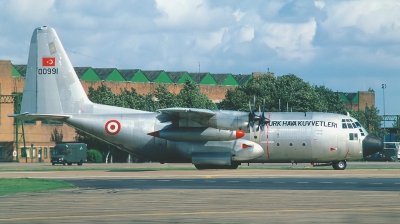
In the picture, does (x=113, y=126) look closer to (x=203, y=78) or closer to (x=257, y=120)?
(x=257, y=120)

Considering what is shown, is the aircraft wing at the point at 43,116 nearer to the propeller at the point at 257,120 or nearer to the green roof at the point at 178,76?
the propeller at the point at 257,120

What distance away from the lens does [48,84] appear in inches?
2210

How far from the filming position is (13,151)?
111 meters

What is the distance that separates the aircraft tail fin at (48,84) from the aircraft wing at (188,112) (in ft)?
24.2

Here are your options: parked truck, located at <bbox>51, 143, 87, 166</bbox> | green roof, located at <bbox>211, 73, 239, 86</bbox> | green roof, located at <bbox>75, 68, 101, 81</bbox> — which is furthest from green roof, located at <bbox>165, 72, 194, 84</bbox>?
parked truck, located at <bbox>51, 143, 87, 166</bbox>

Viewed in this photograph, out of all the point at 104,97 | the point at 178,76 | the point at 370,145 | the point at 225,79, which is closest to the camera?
the point at 370,145

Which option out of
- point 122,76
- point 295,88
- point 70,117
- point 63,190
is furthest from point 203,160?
point 122,76

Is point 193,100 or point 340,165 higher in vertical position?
point 193,100

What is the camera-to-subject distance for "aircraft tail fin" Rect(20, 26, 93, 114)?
55.9m

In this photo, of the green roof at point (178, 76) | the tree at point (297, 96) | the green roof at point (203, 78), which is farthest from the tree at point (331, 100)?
the green roof at point (178, 76)

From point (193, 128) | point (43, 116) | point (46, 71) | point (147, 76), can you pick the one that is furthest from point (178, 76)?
point (193, 128)

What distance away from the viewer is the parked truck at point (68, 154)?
85.5 m

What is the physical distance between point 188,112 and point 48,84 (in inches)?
477

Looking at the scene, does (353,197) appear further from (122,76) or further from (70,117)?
(122,76)
